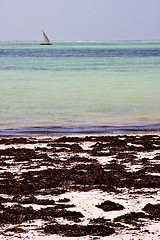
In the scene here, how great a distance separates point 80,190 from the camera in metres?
7.77

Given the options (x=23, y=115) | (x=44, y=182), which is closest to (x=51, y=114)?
(x=23, y=115)

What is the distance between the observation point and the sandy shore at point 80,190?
5.98 metres

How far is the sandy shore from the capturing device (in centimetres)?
598

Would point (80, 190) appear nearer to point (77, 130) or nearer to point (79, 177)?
point (79, 177)

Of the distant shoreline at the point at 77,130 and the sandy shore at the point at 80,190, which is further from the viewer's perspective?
the distant shoreline at the point at 77,130

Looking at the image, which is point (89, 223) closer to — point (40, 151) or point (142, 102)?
point (40, 151)

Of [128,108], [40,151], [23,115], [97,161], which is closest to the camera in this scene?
[97,161]

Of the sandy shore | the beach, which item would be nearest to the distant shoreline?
the beach

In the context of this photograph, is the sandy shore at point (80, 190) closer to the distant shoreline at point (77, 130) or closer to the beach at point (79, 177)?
the beach at point (79, 177)

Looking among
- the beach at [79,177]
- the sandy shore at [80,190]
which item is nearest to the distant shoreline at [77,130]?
the beach at [79,177]

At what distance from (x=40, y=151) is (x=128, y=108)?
11.1m

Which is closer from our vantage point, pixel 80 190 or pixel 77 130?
pixel 80 190

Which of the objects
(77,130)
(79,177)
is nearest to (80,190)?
(79,177)

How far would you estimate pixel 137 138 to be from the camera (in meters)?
13.2
